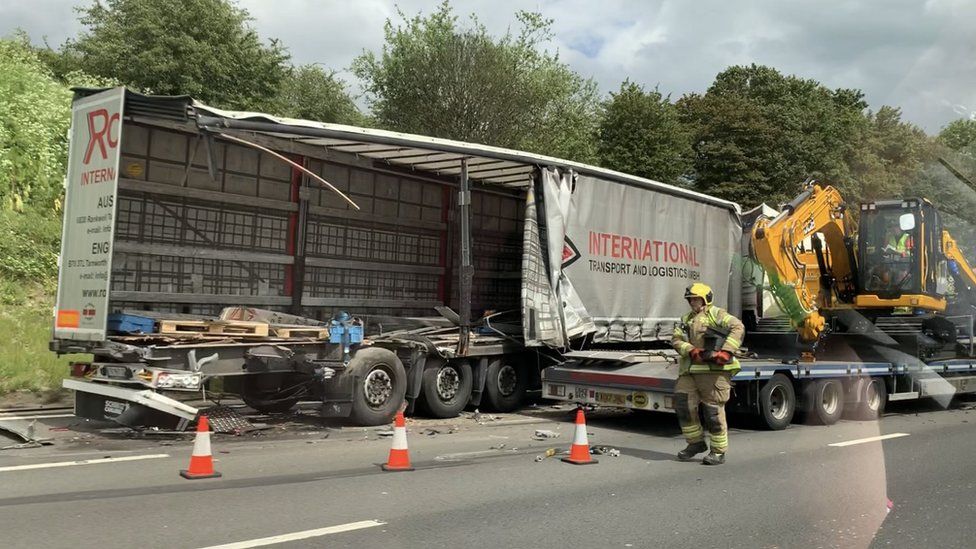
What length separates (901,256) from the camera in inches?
496

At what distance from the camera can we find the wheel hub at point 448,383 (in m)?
10.6

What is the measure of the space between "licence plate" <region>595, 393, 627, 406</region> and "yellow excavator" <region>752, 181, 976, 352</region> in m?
3.96

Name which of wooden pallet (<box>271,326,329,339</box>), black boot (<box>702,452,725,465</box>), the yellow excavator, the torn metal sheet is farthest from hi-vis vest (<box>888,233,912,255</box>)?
the torn metal sheet

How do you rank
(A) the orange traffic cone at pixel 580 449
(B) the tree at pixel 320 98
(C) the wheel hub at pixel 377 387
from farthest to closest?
(B) the tree at pixel 320 98, (C) the wheel hub at pixel 377 387, (A) the orange traffic cone at pixel 580 449

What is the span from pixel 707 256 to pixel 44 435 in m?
10.0

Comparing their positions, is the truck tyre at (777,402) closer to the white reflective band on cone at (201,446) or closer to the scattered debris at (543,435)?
the scattered debris at (543,435)

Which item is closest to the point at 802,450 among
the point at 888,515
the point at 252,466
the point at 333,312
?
the point at 888,515

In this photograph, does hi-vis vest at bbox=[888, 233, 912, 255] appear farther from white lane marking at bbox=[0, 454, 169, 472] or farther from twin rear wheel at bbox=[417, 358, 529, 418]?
→ white lane marking at bbox=[0, 454, 169, 472]

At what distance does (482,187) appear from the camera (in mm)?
13305

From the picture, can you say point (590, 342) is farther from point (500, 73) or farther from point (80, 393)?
point (500, 73)

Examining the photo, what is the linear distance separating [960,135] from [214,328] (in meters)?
8.42

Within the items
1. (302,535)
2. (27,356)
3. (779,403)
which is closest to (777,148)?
(779,403)

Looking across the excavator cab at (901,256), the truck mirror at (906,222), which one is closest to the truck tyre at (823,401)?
the excavator cab at (901,256)

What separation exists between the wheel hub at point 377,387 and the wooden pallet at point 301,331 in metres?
0.74
